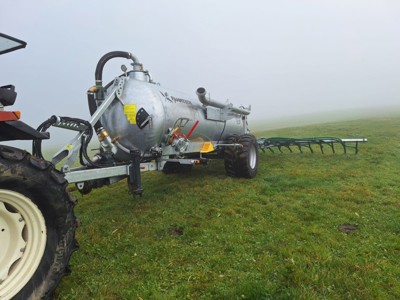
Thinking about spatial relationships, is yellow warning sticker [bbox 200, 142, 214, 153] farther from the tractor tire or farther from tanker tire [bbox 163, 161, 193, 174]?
tanker tire [bbox 163, 161, 193, 174]

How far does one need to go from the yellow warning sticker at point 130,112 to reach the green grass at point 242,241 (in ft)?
5.67

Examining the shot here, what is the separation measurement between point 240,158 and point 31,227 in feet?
20.5

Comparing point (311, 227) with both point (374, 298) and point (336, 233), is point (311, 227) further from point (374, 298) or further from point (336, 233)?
point (374, 298)

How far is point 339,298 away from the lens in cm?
338

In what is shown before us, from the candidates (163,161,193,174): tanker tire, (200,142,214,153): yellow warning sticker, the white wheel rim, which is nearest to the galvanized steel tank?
(200,142,214,153): yellow warning sticker

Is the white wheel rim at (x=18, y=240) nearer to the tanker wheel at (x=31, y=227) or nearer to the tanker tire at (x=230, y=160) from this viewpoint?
the tanker wheel at (x=31, y=227)

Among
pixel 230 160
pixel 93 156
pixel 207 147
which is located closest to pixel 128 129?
pixel 93 156

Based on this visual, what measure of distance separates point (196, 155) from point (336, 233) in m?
4.64

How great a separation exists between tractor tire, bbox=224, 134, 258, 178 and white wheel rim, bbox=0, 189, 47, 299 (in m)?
6.18

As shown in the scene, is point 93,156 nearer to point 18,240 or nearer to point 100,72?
point 100,72

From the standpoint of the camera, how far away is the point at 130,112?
5930 mm

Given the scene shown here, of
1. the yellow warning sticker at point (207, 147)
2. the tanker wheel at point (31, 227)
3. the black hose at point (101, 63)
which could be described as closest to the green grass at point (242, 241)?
the tanker wheel at point (31, 227)

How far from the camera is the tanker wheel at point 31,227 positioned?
9.57 feet

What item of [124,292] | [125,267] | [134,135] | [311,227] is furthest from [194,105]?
[124,292]
